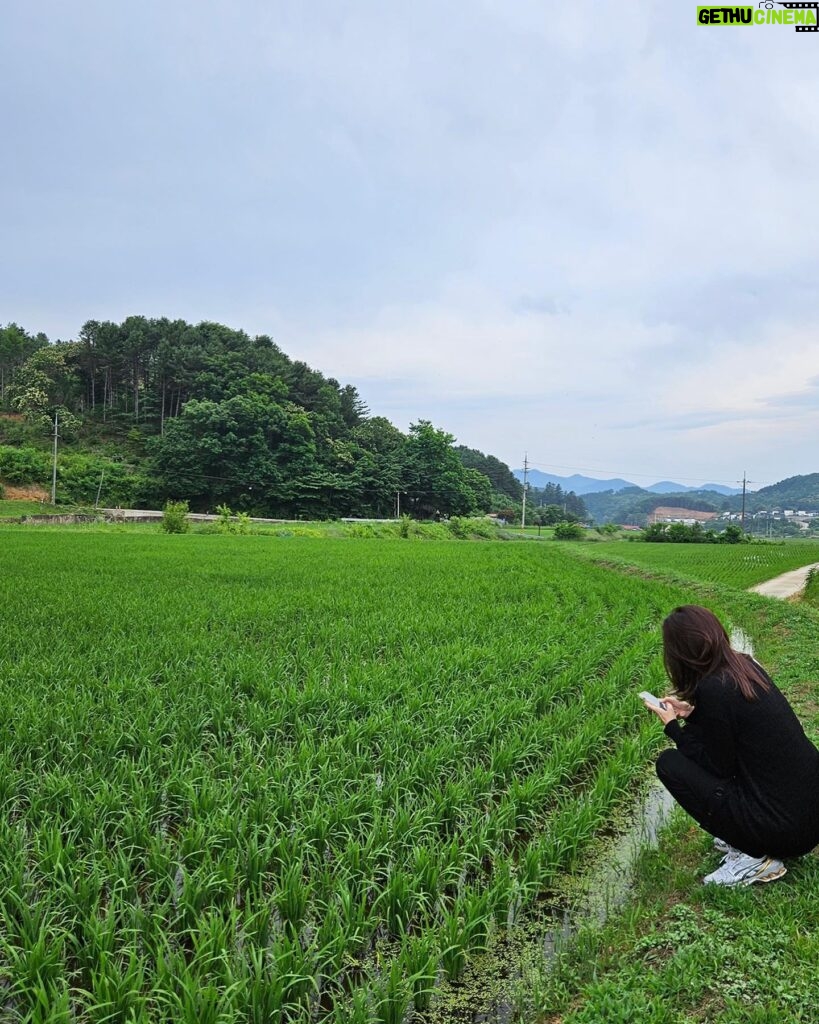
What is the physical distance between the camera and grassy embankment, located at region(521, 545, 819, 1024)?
196 cm

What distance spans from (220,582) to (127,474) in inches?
1483

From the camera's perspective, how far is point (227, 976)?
200cm

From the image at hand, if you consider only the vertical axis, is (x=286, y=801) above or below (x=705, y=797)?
below

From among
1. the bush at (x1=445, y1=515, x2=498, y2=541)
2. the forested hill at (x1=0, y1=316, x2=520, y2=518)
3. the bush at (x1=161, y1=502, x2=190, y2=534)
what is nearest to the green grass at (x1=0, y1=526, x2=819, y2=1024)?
the bush at (x1=161, y1=502, x2=190, y2=534)

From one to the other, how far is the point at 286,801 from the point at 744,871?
7.04 feet

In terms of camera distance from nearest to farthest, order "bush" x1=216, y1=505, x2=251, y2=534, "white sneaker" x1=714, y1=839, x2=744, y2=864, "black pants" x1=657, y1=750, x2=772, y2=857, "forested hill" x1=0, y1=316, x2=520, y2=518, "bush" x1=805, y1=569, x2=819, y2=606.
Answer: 1. "black pants" x1=657, y1=750, x2=772, y2=857
2. "white sneaker" x1=714, y1=839, x2=744, y2=864
3. "bush" x1=805, y1=569, x2=819, y2=606
4. "bush" x1=216, y1=505, x2=251, y2=534
5. "forested hill" x1=0, y1=316, x2=520, y2=518

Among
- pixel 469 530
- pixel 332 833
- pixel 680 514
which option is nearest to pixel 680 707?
pixel 332 833

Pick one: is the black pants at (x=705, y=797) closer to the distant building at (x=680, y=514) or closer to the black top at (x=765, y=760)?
the black top at (x=765, y=760)

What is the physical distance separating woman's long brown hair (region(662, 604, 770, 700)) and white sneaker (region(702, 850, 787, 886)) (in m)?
0.76

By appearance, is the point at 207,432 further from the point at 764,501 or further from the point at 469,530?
the point at 764,501

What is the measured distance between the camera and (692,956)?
2.16 m

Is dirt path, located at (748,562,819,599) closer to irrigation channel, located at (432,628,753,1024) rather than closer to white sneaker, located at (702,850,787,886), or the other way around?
irrigation channel, located at (432,628,753,1024)

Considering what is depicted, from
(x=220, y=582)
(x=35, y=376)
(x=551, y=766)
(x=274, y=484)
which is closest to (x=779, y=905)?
(x=551, y=766)

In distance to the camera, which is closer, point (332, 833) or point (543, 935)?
point (543, 935)
